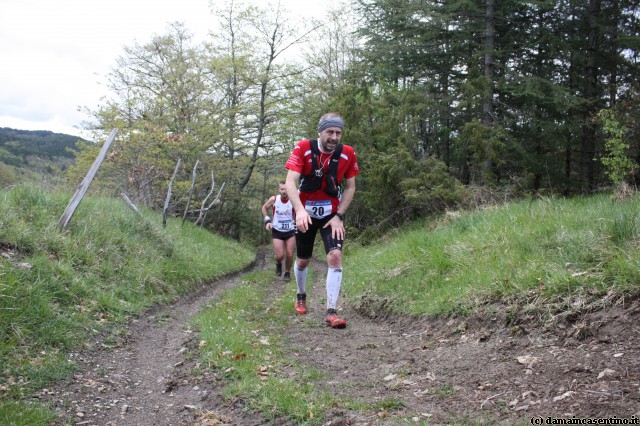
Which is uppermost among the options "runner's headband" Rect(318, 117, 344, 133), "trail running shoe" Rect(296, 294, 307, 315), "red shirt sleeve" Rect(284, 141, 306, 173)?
"runner's headband" Rect(318, 117, 344, 133)

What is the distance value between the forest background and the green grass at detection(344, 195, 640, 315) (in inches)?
172

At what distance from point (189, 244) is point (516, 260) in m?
9.45

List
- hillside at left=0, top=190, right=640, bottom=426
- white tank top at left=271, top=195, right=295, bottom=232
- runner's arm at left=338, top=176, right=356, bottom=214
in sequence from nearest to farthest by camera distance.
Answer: hillside at left=0, top=190, right=640, bottom=426 → runner's arm at left=338, top=176, right=356, bottom=214 → white tank top at left=271, top=195, right=295, bottom=232

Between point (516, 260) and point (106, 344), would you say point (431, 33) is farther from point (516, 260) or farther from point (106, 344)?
Result: point (106, 344)

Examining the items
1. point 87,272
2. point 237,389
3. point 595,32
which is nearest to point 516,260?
point 237,389

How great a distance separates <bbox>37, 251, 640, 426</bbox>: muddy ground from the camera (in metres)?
2.73

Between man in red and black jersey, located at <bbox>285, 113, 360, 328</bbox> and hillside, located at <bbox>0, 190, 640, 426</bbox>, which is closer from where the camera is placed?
hillside, located at <bbox>0, 190, 640, 426</bbox>

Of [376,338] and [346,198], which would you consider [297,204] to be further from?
[376,338]

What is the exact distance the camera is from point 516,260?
502cm

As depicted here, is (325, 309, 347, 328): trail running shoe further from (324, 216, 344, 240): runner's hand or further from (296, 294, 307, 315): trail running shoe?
(324, 216, 344, 240): runner's hand

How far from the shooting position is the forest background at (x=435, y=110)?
515 inches

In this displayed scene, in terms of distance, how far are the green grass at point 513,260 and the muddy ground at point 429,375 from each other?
12.1 inches

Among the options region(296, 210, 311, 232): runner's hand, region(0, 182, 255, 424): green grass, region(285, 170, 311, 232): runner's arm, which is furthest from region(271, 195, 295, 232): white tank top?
region(296, 210, 311, 232): runner's hand

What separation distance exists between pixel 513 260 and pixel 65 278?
563 cm
